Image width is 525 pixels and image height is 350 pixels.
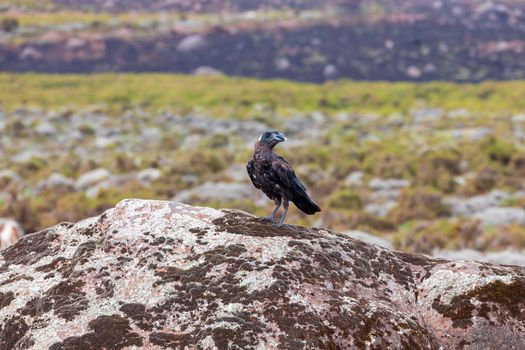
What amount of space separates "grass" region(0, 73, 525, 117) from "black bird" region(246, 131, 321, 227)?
67.0 metres

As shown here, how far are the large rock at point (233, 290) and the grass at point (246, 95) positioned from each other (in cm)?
6751

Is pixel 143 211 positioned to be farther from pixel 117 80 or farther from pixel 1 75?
pixel 1 75

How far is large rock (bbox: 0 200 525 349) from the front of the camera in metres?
5.70

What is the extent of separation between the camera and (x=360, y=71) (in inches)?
4611

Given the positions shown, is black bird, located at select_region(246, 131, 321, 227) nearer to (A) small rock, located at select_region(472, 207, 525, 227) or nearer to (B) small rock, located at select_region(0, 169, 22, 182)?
(A) small rock, located at select_region(472, 207, 525, 227)

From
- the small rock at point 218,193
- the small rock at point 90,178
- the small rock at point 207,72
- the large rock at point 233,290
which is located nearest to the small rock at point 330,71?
the small rock at point 207,72

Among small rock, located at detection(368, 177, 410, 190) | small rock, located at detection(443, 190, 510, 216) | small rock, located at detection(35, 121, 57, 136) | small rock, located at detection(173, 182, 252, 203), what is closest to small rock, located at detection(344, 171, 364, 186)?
small rock, located at detection(368, 177, 410, 190)

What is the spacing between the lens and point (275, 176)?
7.13m

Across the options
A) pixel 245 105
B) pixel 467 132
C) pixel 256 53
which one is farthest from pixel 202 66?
pixel 467 132

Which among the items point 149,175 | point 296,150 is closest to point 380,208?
point 149,175

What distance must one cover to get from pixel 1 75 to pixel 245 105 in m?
49.3

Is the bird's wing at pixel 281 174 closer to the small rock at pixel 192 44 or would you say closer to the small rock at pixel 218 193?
the small rock at pixel 218 193

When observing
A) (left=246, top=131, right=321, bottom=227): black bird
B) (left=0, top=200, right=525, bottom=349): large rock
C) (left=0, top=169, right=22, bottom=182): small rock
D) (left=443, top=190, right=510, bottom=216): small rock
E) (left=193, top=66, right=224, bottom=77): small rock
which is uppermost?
(left=246, top=131, right=321, bottom=227): black bird

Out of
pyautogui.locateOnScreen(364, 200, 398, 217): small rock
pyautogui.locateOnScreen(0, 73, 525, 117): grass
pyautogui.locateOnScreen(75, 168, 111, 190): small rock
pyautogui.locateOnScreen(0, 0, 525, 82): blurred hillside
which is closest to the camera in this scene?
pyautogui.locateOnScreen(364, 200, 398, 217): small rock
